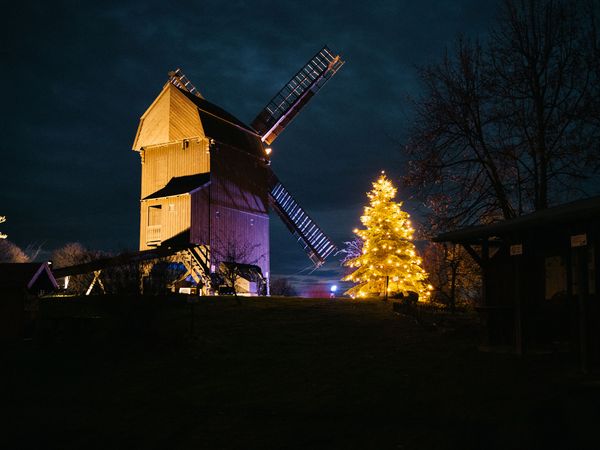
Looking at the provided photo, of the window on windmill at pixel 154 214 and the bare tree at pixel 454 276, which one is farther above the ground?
the window on windmill at pixel 154 214

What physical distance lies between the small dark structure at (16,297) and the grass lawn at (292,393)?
2.38 metres

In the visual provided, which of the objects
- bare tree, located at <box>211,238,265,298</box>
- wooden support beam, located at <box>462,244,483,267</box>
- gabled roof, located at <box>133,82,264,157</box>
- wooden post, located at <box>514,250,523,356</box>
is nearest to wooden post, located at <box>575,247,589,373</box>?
wooden post, located at <box>514,250,523,356</box>

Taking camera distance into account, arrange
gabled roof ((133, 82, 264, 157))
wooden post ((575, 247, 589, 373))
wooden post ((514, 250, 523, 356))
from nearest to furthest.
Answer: wooden post ((575, 247, 589, 373)) < wooden post ((514, 250, 523, 356)) < gabled roof ((133, 82, 264, 157))

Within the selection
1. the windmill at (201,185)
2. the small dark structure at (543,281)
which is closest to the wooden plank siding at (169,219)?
the windmill at (201,185)

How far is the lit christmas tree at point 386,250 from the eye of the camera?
3506 centimetres

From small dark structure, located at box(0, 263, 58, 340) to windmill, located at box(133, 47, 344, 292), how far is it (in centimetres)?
1536

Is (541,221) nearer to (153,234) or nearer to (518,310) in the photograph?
(518,310)

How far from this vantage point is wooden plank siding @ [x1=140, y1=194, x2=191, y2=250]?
36.3m

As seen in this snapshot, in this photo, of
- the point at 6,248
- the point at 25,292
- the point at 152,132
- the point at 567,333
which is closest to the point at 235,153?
the point at 152,132

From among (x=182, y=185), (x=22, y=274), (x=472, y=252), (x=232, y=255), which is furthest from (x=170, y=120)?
(x=472, y=252)

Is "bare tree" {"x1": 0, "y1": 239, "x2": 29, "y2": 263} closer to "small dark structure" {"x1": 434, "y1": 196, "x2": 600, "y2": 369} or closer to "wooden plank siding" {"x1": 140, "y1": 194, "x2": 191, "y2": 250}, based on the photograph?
"wooden plank siding" {"x1": 140, "y1": 194, "x2": 191, "y2": 250}

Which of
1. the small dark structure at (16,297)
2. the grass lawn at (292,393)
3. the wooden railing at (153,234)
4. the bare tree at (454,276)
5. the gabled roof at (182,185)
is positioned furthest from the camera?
the wooden railing at (153,234)

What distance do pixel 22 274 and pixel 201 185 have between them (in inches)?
675

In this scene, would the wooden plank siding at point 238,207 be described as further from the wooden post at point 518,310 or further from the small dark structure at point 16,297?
the wooden post at point 518,310
